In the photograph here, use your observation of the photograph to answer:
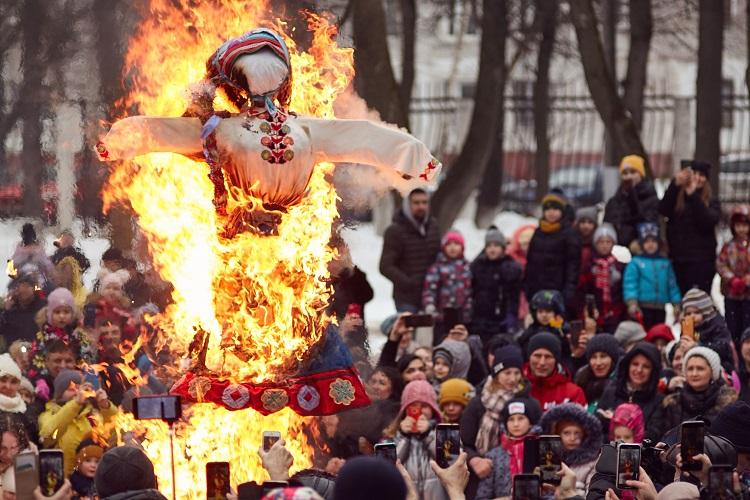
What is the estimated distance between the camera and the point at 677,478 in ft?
26.4

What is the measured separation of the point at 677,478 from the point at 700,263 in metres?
6.47

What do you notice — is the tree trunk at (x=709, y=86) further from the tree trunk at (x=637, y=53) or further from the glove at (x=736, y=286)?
the glove at (x=736, y=286)

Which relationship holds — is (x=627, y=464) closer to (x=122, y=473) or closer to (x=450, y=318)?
(x=122, y=473)

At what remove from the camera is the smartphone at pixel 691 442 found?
7793 mm

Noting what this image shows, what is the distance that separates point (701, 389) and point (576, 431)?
90 centimetres

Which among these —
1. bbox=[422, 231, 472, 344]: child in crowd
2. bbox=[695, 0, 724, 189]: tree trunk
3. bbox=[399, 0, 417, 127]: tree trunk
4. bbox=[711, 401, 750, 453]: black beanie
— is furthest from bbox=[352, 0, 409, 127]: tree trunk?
bbox=[711, 401, 750, 453]: black beanie

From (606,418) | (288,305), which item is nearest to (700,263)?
(606,418)

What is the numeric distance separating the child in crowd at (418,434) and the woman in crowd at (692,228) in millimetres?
4452

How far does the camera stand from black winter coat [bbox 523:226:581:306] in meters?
14.0

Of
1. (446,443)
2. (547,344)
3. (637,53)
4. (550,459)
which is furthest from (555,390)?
(637,53)

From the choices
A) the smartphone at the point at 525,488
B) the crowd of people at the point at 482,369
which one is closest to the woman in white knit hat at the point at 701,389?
the crowd of people at the point at 482,369

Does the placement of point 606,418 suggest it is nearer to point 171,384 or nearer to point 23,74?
point 171,384

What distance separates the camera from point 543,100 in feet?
88.6

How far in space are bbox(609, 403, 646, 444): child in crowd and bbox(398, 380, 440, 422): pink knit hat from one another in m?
1.01
